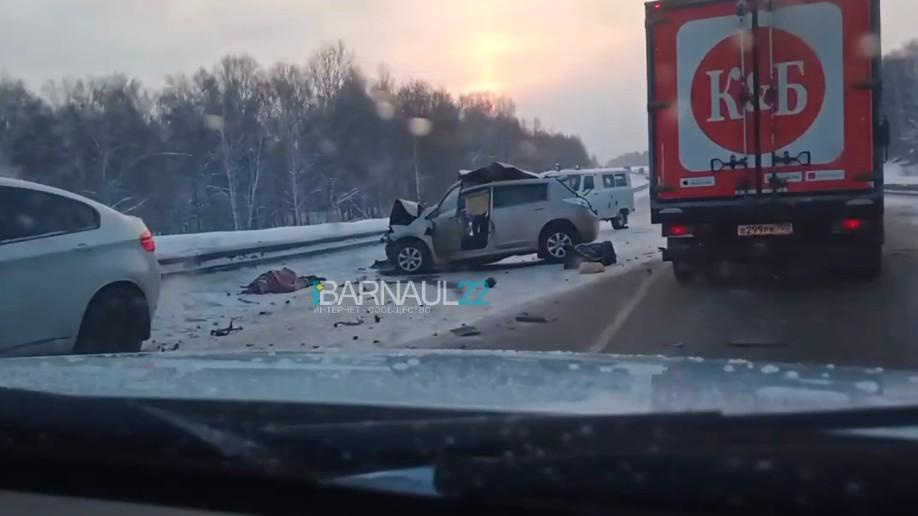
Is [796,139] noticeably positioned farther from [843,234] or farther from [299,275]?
[299,275]

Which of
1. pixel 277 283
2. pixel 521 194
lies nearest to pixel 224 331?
pixel 277 283

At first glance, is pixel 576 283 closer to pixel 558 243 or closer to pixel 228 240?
pixel 558 243

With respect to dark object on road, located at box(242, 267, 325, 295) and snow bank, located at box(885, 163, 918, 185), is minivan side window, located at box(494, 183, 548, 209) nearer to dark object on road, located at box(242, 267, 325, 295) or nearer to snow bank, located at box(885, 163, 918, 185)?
dark object on road, located at box(242, 267, 325, 295)

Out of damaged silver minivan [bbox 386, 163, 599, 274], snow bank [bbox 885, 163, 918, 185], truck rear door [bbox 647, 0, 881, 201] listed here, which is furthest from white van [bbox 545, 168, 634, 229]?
snow bank [bbox 885, 163, 918, 185]

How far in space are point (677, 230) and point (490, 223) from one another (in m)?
5.30

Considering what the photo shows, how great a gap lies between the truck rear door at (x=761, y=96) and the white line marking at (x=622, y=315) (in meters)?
1.34

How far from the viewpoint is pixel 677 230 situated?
11984 mm

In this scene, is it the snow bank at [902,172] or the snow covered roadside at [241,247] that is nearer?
the snow covered roadside at [241,247]

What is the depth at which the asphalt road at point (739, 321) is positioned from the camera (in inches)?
299

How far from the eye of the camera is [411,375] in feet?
11.6

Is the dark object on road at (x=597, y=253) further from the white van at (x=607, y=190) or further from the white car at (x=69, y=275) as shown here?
the white van at (x=607, y=190)

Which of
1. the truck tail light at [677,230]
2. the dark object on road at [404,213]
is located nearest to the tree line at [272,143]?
the dark object on road at [404,213]

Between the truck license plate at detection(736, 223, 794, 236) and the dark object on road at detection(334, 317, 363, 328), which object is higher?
the truck license plate at detection(736, 223, 794, 236)

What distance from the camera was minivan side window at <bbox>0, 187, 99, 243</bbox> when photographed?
689 cm
